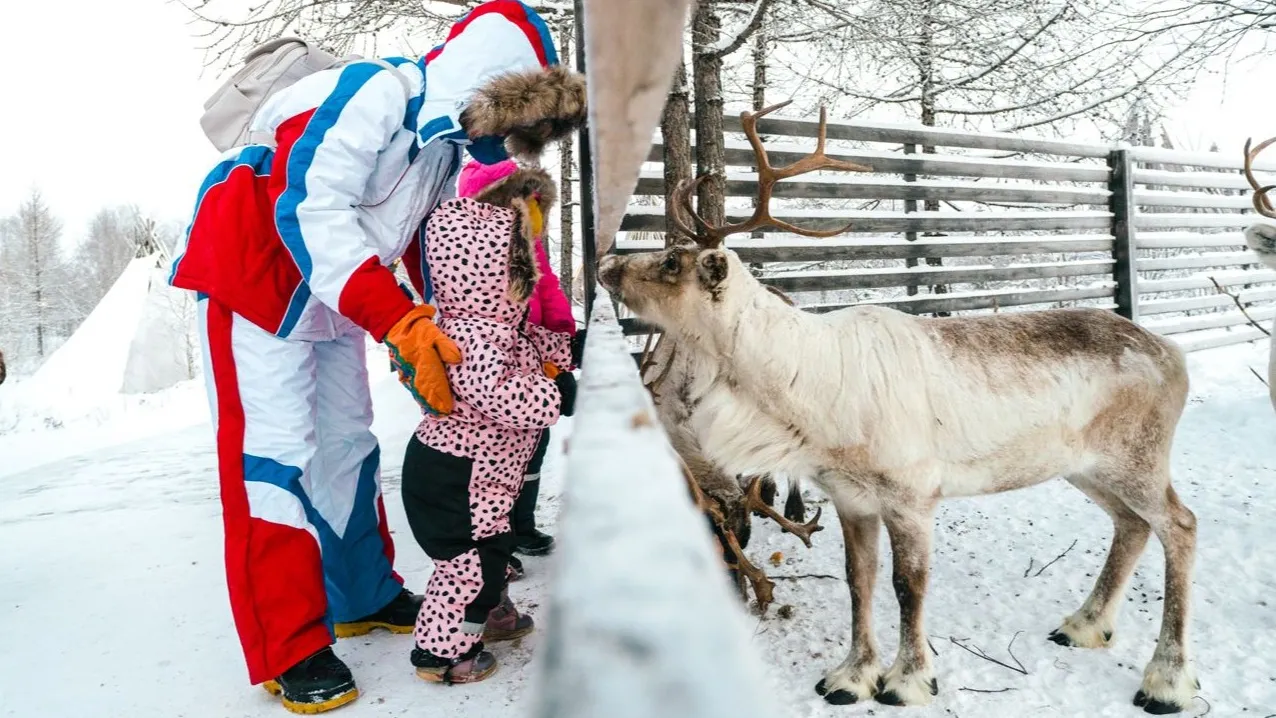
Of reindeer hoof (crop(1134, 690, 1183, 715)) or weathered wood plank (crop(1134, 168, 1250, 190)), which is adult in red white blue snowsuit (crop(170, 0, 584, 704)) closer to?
reindeer hoof (crop(1134, 690, 1183, 715))

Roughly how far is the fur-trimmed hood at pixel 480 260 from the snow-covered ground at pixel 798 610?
0.88 metres

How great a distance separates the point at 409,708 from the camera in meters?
2.10

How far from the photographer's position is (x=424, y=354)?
198 cm

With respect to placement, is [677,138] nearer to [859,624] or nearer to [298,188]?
[298,188]

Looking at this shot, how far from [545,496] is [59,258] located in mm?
53654

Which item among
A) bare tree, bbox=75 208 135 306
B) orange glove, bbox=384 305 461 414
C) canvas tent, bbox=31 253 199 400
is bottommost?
canvas tent, bbox=31 253 199 400

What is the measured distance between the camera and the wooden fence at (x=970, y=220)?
5039mm

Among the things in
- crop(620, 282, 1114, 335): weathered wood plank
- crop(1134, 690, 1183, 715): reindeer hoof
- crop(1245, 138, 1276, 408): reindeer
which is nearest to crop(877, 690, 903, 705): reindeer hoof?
crop(1134, 690, 1183, 715): reindeer hoof

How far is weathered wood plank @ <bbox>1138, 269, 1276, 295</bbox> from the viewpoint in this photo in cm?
714

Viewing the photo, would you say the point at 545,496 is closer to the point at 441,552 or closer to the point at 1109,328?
the point at 441,552

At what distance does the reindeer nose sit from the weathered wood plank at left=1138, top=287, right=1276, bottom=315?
22.0 ft

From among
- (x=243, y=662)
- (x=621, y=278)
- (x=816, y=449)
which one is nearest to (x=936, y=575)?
(x=816, y=449)

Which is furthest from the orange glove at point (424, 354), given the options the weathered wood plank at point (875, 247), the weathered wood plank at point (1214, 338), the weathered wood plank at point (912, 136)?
the weathered wood plank at point (1214, 338)

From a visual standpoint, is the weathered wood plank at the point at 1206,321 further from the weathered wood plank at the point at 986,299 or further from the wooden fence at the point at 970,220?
the weathered wood plank at the point at 986,299
